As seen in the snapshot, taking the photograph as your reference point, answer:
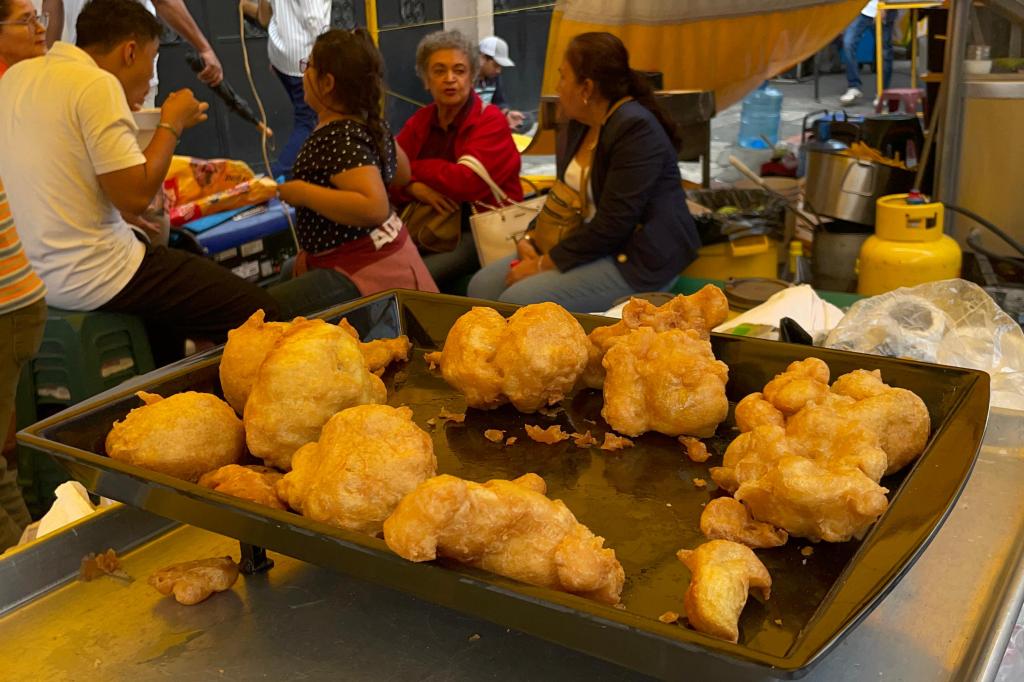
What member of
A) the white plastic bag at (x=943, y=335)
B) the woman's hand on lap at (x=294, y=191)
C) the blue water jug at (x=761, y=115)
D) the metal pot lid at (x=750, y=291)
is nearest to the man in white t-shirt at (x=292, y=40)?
the woman's hand on lap at (x=294, y=191)

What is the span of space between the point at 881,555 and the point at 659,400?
36cm

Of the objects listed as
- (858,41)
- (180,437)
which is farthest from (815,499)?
(858,41)

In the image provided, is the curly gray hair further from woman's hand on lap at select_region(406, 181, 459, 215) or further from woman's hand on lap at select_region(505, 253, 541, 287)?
woman's hand on lap at select_region(505, 253, 541, 287)

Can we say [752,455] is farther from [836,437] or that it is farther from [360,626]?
[360,626]

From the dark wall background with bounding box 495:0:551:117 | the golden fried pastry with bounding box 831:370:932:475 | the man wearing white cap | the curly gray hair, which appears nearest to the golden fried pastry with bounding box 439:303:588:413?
the golden fried pastry with bounding box 831:370:932:475

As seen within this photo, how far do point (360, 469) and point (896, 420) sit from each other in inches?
21.1

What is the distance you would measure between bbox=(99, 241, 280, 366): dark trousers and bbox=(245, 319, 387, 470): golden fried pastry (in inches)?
86.6

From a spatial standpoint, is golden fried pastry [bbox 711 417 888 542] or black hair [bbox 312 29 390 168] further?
black hair [bbox 312 29 390 168]

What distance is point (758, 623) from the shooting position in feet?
2.49

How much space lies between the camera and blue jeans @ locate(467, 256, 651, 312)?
325 centimetres

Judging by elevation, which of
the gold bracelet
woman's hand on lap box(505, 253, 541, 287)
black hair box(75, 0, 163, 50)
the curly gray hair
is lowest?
woman's hand on lap box(505, 253, 541, 287)

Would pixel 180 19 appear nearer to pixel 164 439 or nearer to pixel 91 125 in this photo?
pixel 91 125

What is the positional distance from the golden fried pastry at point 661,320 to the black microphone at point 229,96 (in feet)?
12.4

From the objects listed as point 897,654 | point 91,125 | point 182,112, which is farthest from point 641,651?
point 182,112
